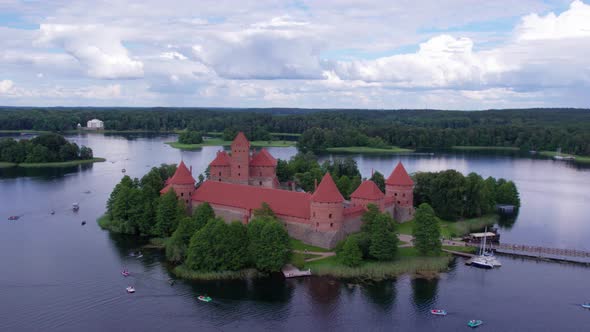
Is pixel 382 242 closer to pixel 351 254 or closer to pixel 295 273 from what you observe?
pixel 351 254

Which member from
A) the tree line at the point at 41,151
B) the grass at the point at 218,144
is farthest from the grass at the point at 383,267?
the grass at the point at 218,144

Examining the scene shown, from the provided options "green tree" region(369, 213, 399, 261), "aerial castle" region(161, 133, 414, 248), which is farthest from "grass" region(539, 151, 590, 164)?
"green tree" region(369, 213, 399, 261)

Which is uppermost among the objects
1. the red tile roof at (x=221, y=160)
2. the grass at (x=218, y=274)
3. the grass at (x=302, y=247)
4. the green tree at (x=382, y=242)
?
the red tile roof at (x=221, y=160)

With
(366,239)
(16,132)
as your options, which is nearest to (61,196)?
(366,239)

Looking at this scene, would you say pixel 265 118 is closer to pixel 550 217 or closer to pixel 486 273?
pixel 550 217

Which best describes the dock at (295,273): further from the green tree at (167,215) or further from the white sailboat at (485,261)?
the white sailboat at (485,261)

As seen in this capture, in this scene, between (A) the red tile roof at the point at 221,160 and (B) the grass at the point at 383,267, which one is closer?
(B) the grass at the point at 383,267
